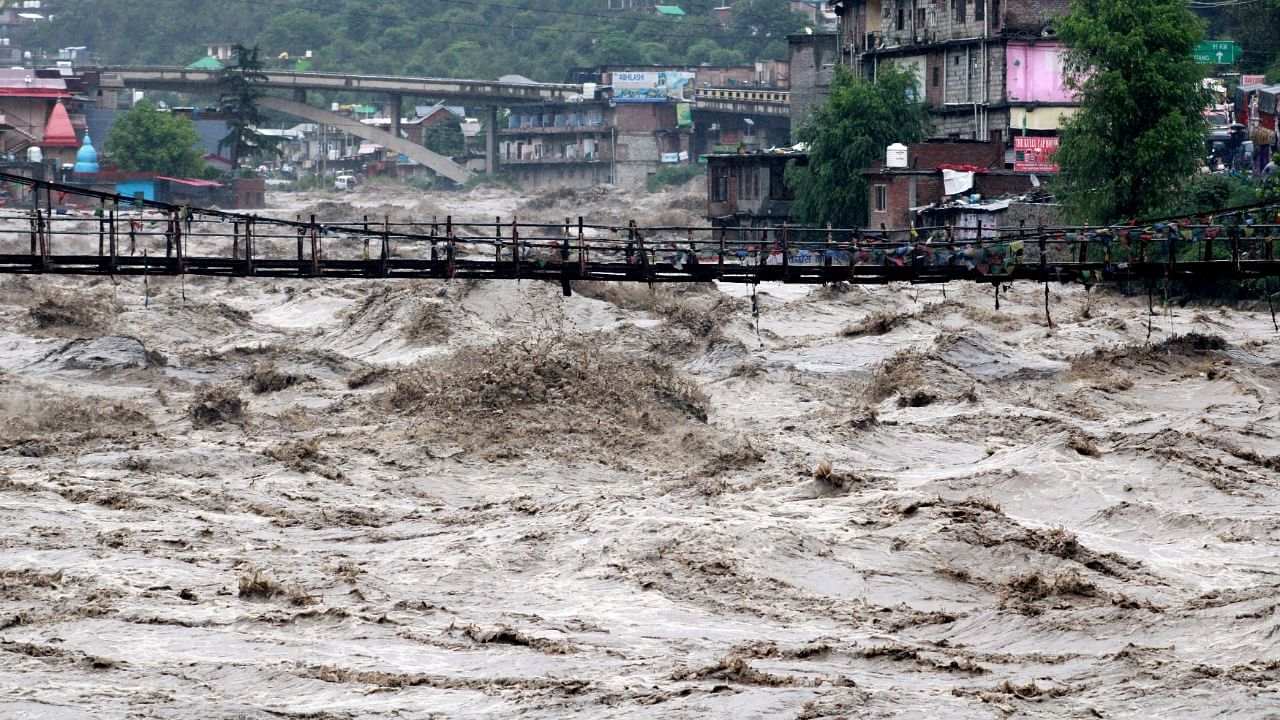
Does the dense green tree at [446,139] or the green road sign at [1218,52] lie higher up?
the green road sign at [1218,52]

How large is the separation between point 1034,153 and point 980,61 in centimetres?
653

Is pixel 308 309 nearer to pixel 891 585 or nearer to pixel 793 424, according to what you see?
pixel 793 424

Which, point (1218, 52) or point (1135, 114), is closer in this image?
point (1135, 114)

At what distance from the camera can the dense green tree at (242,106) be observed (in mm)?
102312

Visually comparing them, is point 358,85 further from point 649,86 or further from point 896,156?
point 896,156

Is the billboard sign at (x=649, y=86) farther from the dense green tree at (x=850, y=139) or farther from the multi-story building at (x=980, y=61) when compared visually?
the dense green tree at (x=850, y=139)

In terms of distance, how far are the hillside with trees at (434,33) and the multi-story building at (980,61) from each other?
74513 mm

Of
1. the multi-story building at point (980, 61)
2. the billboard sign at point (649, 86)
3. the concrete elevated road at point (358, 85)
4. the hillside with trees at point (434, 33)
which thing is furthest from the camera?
the hillside with trees at point (434, 33)

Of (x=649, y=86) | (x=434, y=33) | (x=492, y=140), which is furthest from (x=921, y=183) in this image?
(x=434, y=33)

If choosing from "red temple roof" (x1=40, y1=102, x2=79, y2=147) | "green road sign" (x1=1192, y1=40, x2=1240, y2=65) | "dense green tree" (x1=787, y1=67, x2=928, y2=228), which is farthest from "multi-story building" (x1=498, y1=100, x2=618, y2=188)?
"green road sign" (x1=1192, y1=40, x2=1240, y2=65)

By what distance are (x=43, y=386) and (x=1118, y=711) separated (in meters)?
24.0

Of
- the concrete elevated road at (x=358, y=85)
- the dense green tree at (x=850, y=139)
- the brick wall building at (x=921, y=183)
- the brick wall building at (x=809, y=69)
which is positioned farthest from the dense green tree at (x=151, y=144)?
the brick wall building at (x=921, y=183)

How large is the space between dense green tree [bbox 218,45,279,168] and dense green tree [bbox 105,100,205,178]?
9.82 meters

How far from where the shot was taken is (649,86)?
368 feet
